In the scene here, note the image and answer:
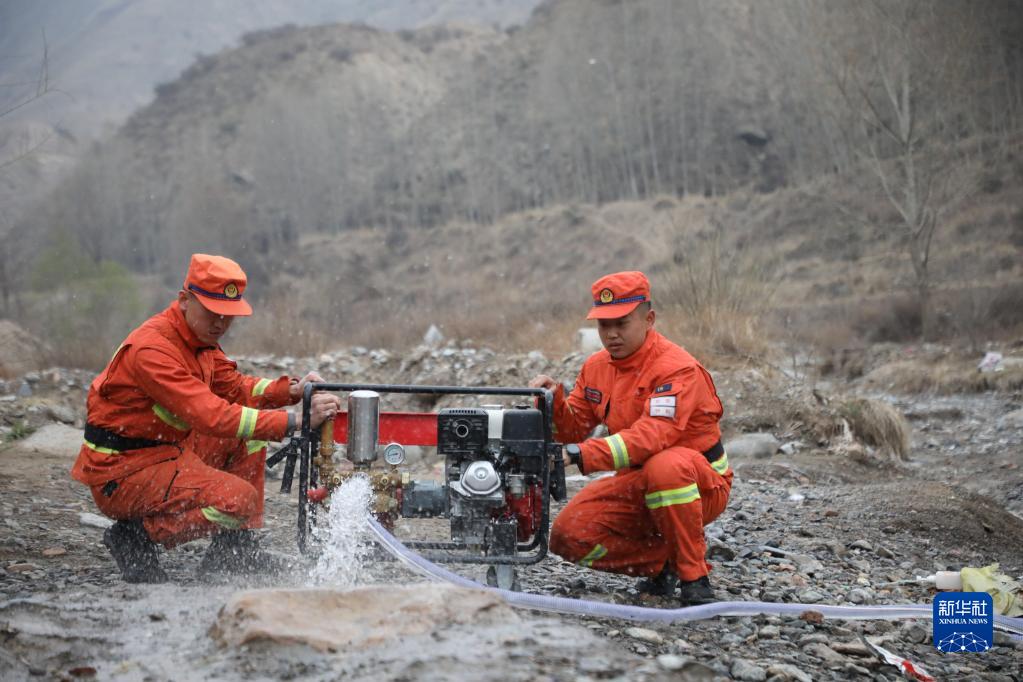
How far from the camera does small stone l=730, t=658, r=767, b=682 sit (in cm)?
306

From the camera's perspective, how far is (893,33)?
19.2 meters

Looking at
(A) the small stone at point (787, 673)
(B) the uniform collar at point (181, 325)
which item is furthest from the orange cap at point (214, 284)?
(A) the small stone at point (787, 673)

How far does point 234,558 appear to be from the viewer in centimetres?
412

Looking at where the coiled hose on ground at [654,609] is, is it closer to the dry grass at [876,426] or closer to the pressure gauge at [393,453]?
the pressure gauge at [393,453]

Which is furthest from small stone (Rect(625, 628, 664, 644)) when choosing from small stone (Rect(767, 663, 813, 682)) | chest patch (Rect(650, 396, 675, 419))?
chest patch (Rect(650, 396, 675, 419))

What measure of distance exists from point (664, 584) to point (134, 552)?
2363mm

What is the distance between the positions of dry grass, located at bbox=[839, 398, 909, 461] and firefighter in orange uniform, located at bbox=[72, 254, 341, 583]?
676 centimetres

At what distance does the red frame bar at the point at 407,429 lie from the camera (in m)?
3.62

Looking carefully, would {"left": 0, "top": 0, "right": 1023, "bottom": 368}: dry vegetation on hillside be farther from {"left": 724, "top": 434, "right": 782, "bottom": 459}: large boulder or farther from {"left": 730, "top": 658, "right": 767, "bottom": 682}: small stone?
{"left": 730, "top": 658, "right": 767, "bottom": 682}: small stone

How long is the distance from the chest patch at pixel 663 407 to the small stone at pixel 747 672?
1.04 metres

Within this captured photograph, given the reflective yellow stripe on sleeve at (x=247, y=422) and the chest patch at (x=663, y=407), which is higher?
the chest patch at (x=663, y=407)

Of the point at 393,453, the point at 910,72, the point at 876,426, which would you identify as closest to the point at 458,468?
the point at 393,453

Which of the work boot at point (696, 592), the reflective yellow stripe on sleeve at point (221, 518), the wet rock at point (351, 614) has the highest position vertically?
the reflective yellow stripe on sleeve at point (221, 518)

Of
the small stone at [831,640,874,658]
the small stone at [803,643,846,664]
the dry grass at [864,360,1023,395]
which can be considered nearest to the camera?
the small stone at [803,643,846,664]
